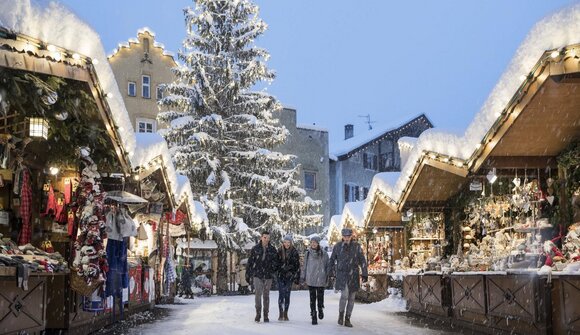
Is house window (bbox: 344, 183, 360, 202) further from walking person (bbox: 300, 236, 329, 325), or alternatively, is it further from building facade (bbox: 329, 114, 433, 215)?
walking person (bbox: 300, 236, 329, 325)

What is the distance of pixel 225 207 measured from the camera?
36.4 metres

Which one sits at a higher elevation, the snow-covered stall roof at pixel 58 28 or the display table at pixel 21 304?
the snow-covered stall roof at pixel 58 28

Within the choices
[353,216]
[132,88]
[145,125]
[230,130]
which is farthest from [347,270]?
[132,88]

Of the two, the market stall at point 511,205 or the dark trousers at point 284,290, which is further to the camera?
the dark trousers at point 284,290

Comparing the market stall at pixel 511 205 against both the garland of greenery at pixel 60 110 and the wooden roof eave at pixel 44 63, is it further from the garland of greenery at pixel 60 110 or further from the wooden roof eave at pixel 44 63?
the garland of greenery at pixel 60 110

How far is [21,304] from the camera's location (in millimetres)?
9477

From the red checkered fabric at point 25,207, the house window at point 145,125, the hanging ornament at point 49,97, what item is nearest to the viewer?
the hanging ornament at point 49,97

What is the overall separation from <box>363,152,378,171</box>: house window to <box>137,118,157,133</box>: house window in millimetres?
15941

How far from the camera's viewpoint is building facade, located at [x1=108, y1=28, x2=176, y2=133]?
42125mm

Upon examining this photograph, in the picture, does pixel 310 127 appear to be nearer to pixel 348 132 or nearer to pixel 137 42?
pixel 348 132

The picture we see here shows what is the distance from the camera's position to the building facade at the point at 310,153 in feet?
162

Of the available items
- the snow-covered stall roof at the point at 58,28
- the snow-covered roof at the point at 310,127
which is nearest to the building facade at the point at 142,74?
the snow-covered roof at the point at 310,127

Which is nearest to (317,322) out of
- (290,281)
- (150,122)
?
(290,281)

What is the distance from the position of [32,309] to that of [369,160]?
43.8m
